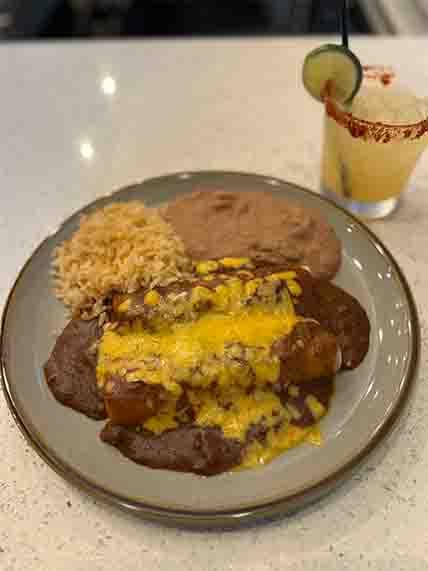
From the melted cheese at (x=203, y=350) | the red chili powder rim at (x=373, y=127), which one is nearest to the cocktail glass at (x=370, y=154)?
the red chili powder rim at (x=373, y=127)

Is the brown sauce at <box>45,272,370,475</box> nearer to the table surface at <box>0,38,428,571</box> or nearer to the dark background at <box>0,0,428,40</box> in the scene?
the table surface at <box>0,38,428,571</box>

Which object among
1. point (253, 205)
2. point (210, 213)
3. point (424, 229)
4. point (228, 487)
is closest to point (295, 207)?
point (253, 205)

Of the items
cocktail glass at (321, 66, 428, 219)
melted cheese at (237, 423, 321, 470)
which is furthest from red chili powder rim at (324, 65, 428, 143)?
melted cheese at (237, 423, 321, 470)

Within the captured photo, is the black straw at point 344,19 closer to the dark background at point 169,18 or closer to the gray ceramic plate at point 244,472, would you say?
the gray ceramic plate at point 244,472

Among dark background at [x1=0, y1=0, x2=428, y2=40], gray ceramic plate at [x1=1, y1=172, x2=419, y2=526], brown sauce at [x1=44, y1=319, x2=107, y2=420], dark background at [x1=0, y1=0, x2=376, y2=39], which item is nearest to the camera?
gray ceramic plate at [x1=1, y1=172, x2=419, y2=526]

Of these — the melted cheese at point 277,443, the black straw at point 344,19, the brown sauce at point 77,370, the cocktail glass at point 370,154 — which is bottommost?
the melted cheese at point 277,443

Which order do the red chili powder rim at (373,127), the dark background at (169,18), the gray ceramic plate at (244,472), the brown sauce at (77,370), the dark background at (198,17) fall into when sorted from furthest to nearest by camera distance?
1. the dark background at (169,18)
2. the dark background at (198,17)
3. the red chili powder rim at (373,127)
4. the brown sauce at (77,370)
5. the gray ceramic plate at (244,472)
